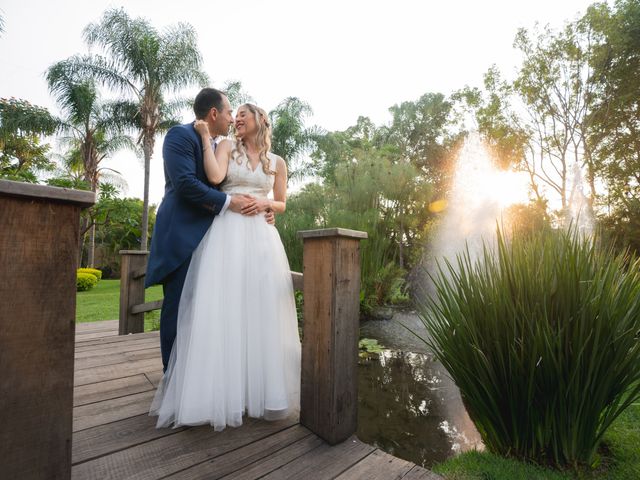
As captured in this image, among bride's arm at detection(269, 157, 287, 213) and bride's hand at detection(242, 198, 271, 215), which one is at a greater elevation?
bride's arm at detection(269, 157, 287, 213)

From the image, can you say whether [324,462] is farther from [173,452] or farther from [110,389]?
[110,389]

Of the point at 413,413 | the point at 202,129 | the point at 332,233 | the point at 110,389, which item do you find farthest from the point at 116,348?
the point at 413,413

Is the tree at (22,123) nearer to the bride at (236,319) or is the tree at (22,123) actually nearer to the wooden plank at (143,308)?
the wooden plank at (143,308)

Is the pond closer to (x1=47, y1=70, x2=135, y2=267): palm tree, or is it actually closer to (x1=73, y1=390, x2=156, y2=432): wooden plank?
(x1=73, y1=390, x2=156, y2=432): wooden plank

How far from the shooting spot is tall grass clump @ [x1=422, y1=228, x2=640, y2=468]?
1451mm

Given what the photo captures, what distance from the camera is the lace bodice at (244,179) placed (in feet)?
6.16

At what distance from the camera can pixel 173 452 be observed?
141 centimetres

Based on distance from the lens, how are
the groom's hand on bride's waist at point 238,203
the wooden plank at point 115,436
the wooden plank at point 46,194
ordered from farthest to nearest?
the groom's hand on bride's waist at point 238,203 < the wooden plank at point 115,436 < the wooden plank at point 46,194

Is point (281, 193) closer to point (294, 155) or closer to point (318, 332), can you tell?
point (318, 332)

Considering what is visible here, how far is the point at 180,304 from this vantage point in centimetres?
173

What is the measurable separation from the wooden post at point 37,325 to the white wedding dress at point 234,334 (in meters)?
0.66

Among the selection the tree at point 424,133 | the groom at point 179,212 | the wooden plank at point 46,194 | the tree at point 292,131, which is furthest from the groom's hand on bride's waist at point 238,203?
the tree at point 424,133

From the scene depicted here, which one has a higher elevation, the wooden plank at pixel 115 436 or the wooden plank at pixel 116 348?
the wooden plank at pixel 115 436

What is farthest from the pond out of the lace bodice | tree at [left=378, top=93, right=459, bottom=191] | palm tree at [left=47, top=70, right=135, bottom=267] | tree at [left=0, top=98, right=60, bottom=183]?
tree at [left=378, top=93, right=459, bottom=191]
